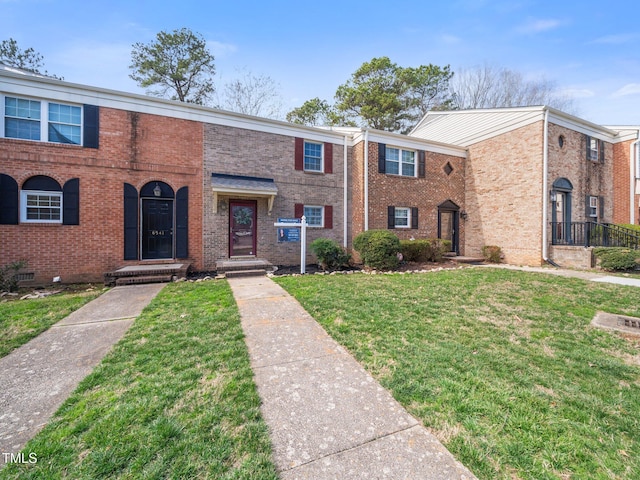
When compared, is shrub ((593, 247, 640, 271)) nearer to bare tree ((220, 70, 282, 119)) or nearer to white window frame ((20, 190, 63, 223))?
white window frame ((20, 190, 63, 223))

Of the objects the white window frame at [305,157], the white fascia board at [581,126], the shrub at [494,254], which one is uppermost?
the white fascia board at [581,126]

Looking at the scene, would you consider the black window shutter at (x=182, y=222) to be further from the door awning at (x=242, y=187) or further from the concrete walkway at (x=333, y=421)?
the concrete walkway at (x=333, y=421)

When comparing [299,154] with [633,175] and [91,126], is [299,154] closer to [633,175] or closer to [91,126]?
[91,126]

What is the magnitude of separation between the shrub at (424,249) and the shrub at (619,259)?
481 cm

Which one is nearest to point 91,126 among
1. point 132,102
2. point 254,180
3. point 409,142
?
point 132,102

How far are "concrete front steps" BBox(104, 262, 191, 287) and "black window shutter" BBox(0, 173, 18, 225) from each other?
2922mm

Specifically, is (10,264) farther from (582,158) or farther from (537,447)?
(582,158)

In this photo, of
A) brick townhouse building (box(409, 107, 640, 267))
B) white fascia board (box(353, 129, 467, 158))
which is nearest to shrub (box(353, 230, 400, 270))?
white fascia board (box(353, 129, 467, 158))

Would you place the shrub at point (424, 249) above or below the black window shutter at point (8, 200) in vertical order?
below

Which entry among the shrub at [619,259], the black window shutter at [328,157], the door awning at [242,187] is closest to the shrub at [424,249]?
the black window shutter at [328,157]

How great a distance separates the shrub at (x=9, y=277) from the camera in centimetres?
649

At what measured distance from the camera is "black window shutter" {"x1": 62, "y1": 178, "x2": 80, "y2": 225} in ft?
25.1

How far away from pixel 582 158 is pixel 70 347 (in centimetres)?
A: 1772

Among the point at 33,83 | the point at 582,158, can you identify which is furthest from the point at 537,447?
the point at 582,158
